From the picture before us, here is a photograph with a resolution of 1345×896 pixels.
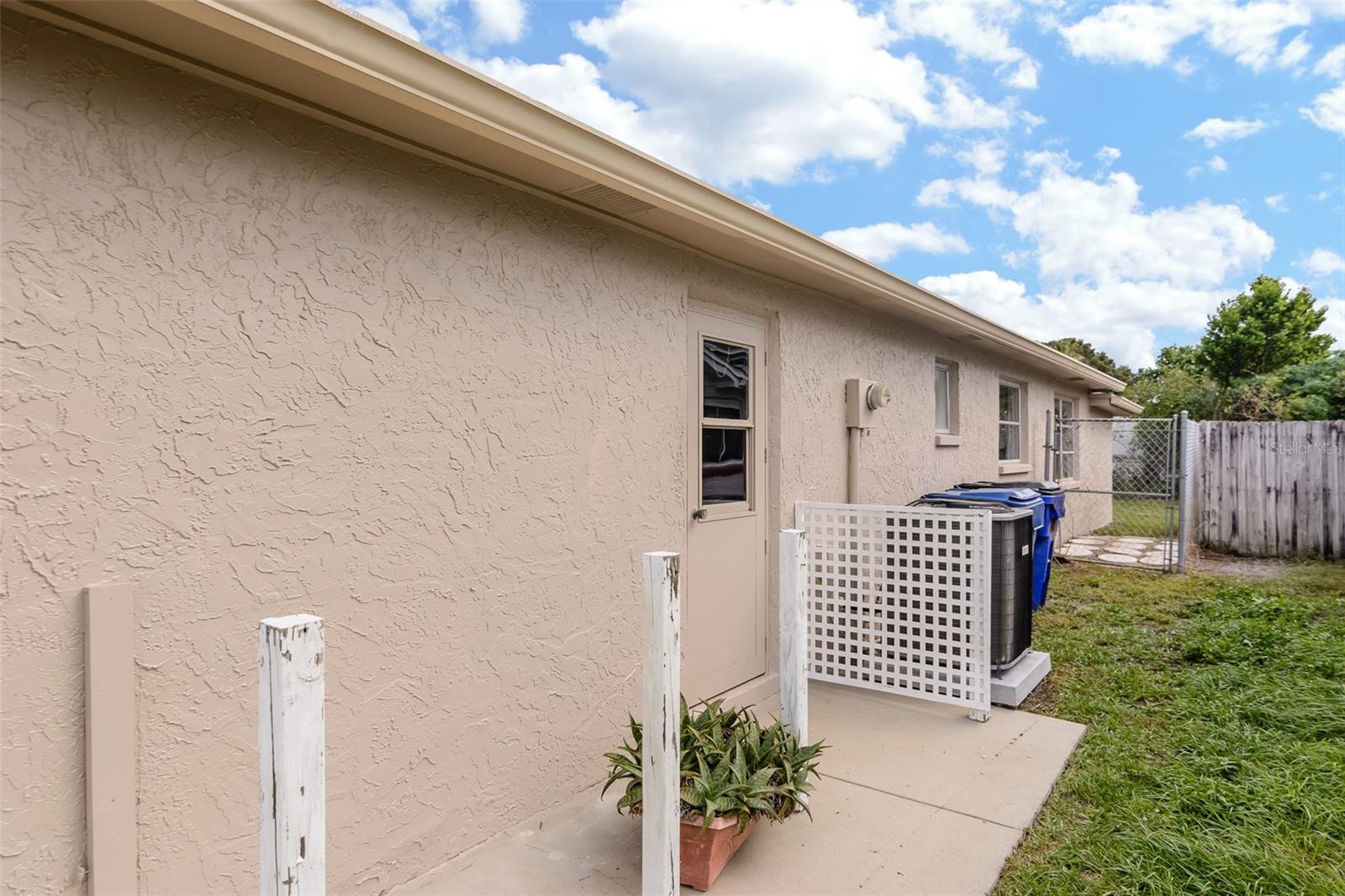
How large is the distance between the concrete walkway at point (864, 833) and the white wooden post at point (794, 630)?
449mm

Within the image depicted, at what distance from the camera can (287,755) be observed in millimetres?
1432

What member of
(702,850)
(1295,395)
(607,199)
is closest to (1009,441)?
(607,199)

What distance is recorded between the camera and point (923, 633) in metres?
4.64

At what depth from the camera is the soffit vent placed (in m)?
3.15

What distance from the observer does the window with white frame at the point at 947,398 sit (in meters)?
7.98

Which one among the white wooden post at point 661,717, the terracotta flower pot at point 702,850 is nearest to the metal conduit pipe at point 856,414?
the terracotta flower pot at point 702,850

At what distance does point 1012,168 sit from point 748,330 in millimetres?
14120

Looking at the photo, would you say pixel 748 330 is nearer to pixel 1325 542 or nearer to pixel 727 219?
pixel 727 219

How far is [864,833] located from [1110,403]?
14840 mm

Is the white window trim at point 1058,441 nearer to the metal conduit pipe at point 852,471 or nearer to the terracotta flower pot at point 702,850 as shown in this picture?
the metal conduit pipe at point 852,471

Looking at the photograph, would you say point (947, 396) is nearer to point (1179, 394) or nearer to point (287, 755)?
point (287, 755)

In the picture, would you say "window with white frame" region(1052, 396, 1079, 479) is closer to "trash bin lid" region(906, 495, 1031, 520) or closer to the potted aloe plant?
"trash bin lid" region(906, 495, 1031, 520)

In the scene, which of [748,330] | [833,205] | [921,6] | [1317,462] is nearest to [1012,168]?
[833,205]
